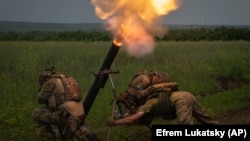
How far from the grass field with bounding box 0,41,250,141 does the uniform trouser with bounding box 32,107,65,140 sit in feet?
1.21

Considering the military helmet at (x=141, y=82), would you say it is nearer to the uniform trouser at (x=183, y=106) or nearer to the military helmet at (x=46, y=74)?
the uniform trouser at (x=183, y=106)

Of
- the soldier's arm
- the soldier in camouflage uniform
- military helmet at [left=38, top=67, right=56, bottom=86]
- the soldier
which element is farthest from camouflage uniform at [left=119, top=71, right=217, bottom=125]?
military helmet at [left=38, top=67, right=56, bottom=86]

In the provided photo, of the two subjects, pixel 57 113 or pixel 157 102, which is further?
pixel 57 113

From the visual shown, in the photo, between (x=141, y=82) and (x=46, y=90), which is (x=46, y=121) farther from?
(x=141, y=82)

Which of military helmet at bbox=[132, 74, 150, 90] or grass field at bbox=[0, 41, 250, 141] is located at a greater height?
grass field at bbox=[0, 41, 250, 141]

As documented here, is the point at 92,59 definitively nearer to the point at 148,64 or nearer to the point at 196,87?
the point at 148,64

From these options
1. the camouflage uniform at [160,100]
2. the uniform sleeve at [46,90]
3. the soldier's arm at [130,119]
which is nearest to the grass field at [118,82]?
the uniform sleeve at [46,90]

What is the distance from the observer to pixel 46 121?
33.9 feet

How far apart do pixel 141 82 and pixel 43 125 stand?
216cm

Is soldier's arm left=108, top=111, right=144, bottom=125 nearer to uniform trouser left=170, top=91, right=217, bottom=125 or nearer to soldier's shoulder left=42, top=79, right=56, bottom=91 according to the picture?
uniform trouser left=170, top=91, right=217, bottom=125

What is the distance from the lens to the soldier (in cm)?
991

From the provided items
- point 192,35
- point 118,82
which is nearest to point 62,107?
point 118,82

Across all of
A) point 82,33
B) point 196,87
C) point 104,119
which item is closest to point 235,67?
point 196,87

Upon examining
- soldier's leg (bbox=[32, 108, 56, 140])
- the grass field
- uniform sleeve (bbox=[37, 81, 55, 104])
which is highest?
the grass field
